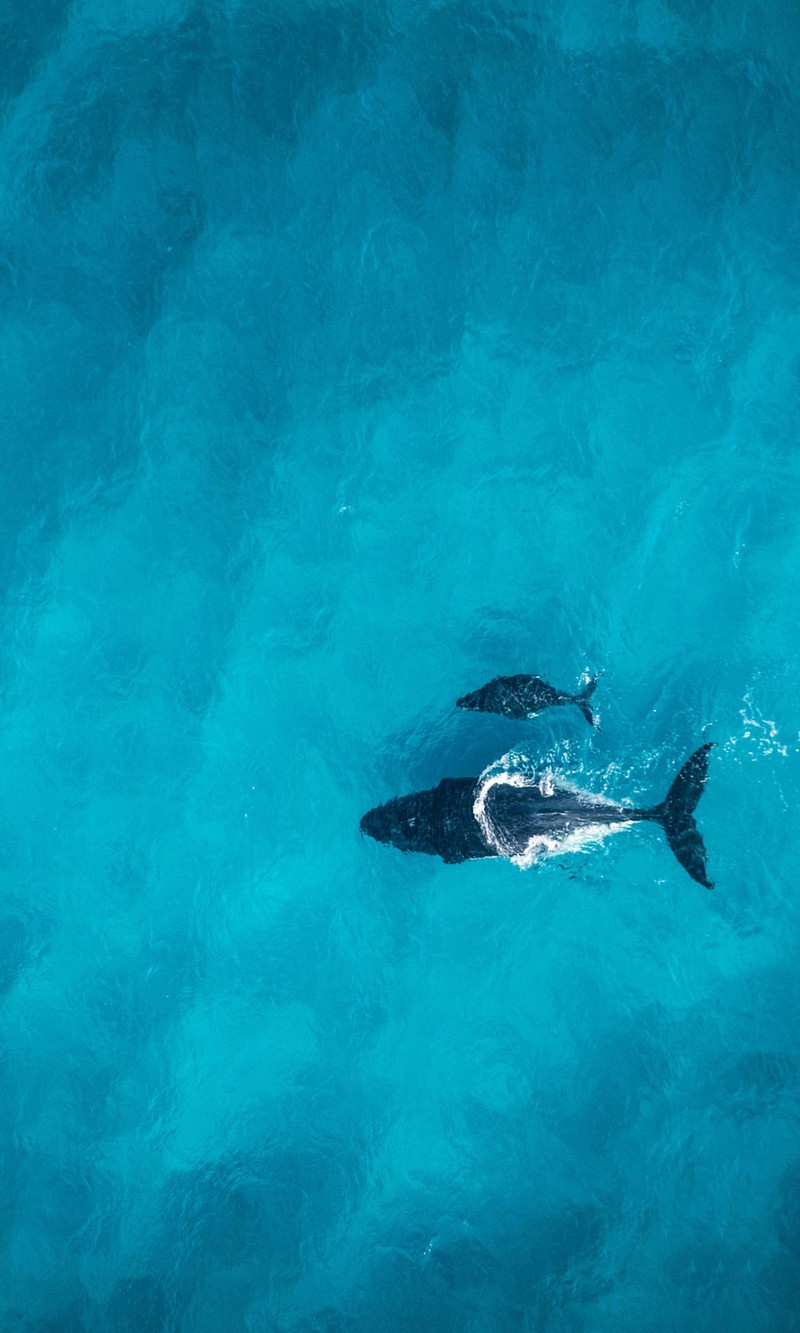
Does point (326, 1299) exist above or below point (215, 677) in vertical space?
below

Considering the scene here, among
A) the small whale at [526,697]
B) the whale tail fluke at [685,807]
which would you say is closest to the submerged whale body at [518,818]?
the whale tail fluke at [685,807]

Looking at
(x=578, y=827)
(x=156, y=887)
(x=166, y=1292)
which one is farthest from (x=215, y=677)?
(x=166, y=1292)

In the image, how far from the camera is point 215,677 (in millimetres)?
12305

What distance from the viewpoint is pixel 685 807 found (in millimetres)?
11414

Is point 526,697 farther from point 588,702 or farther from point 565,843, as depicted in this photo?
point 565,843

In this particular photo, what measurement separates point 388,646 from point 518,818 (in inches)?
133

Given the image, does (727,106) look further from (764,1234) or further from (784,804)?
(764,1234)

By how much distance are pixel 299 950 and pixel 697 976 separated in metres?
6.41

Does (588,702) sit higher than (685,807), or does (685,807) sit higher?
(588,702)

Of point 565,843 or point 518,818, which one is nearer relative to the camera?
point 518,818

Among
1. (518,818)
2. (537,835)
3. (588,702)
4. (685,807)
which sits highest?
(588,702)

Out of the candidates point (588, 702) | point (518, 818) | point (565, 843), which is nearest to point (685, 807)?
point (565, 843)

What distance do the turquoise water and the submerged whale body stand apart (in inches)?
15.3

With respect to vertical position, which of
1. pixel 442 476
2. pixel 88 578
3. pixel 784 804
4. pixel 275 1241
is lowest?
pixel 275 1241
